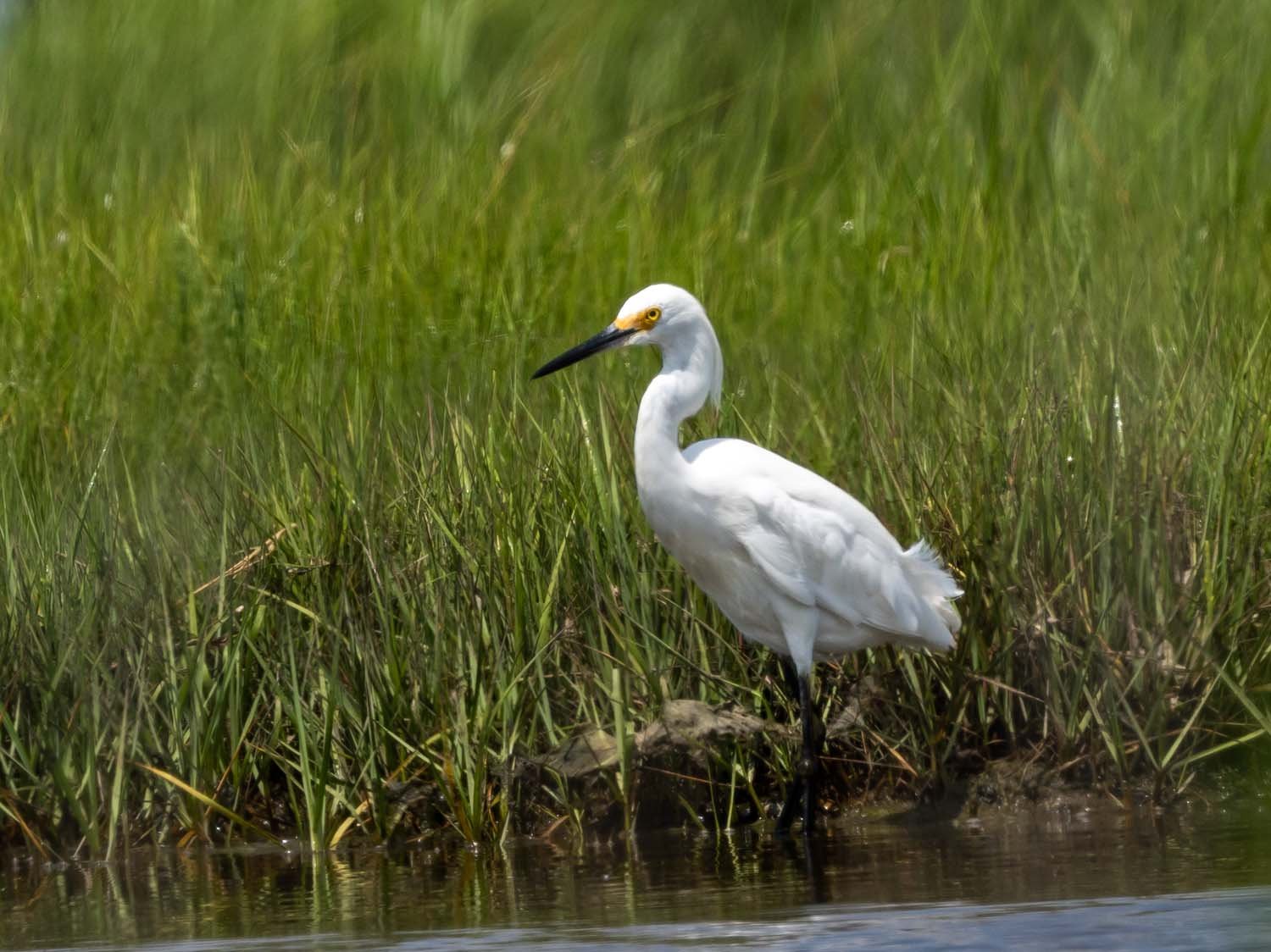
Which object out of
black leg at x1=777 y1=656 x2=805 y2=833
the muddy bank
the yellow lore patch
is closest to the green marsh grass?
the muddy bank

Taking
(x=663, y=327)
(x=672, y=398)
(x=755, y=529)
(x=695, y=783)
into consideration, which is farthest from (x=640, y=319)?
(x=695, y=783)

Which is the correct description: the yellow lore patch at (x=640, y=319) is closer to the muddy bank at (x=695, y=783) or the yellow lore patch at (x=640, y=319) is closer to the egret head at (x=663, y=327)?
the egret head at (x=663, y=327)

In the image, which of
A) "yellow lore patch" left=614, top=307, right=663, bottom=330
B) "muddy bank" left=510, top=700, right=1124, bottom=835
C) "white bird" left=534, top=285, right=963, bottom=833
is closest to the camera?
"muddy bank" left=510, top=700, right=1124, bottom=835

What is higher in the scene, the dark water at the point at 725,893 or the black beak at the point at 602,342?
the black beak at the point at 602,342

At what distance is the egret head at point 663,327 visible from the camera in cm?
461

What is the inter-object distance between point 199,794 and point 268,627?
56 cm

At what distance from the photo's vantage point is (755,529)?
4.59 m

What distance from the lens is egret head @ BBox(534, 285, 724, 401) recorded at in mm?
4609

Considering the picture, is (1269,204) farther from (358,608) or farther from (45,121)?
(45,121)

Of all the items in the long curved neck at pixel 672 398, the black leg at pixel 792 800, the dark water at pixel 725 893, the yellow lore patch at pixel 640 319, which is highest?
the yellow lore patch at pixel 640 319

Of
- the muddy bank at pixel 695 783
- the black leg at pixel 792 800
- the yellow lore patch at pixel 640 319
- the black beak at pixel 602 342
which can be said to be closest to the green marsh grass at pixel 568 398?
the muddy bank at pixel 695 783

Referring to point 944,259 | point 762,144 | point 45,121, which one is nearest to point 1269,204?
point 944,259

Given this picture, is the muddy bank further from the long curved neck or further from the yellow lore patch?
the yellow lore patch

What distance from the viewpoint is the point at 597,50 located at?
9.68 metres
